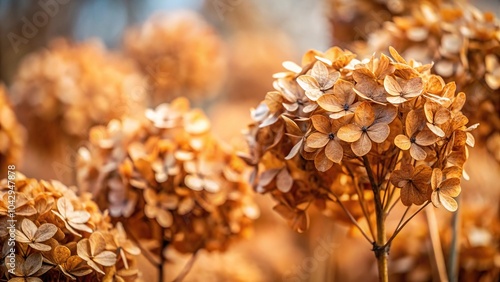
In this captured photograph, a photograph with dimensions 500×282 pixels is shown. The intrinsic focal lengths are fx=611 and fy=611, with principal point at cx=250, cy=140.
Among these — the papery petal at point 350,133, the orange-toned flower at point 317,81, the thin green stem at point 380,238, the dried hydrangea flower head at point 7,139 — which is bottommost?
the dried hydrangea flower head at point 7,139

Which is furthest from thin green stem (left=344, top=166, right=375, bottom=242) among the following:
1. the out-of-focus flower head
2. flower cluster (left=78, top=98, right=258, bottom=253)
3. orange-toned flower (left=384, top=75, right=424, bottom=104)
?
the out-of-focus flower head

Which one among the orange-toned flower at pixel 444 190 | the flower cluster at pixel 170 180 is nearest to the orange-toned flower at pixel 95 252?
the flower cluster at pixel 170 180

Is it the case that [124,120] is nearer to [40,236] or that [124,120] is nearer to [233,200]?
[233,200]

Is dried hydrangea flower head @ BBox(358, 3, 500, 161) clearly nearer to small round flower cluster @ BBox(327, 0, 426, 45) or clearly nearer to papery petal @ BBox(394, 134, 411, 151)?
small round flower cluster @ BBox(327, 0, 426, 45)

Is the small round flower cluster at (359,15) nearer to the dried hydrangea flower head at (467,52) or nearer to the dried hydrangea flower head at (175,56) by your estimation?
the dried hydrangea flower head at (467,52)

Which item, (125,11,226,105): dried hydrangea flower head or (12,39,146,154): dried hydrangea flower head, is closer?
(12,39,146,154): dried hydrangea flower head
